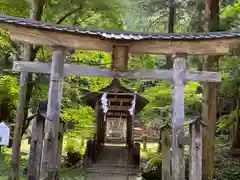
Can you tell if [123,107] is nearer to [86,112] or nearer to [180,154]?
[86,112]

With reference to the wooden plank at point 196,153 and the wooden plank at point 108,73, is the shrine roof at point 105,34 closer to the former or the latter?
the wooden plank at point 108,73

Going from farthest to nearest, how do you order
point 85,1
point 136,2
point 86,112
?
1. point 136,2
2. point 86,112
3. point 85,1

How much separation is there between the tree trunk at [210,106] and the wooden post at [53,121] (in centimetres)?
479

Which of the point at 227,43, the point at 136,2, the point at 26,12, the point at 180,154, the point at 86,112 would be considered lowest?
the point at 180,154

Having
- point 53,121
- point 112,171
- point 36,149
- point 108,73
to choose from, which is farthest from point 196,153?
point 112,171

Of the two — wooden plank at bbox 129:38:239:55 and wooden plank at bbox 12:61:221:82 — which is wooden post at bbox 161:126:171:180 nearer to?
wooden plank at bbox 12:61:221:82

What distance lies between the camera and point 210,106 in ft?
30.7

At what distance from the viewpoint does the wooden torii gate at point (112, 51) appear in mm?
6328

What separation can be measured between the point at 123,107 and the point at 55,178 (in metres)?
5.64

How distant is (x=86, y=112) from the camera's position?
35.9 feet

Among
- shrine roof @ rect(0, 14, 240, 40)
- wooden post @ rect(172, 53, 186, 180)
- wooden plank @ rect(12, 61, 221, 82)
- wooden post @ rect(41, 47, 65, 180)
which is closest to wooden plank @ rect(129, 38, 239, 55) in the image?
shrine roof @ rect(0, 14, 240, 40)

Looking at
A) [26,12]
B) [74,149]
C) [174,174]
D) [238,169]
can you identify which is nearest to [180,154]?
[174,174]

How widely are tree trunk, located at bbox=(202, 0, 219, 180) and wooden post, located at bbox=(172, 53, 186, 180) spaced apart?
102 inches

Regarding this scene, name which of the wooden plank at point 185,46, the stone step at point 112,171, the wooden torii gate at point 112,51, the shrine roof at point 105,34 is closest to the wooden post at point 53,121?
the wooden torii gate at point 112,51
